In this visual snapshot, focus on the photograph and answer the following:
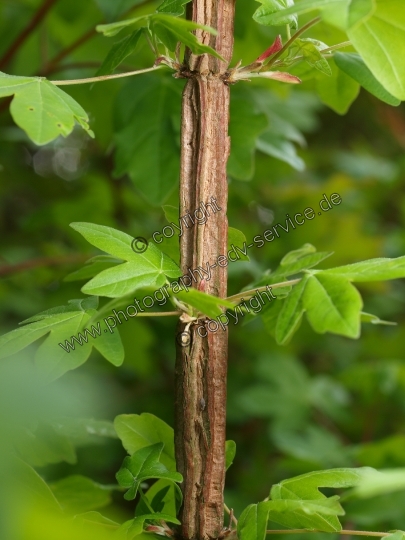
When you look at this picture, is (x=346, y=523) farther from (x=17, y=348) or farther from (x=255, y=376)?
(x=17, y=348)

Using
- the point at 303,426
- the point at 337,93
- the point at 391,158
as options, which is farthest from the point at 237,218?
the point at 391,158

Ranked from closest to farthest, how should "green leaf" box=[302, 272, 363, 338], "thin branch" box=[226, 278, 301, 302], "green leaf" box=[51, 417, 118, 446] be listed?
"green leaf" box=[302, 272, 363, 338] → "thin branch" box=[226, 278, 301, 302] → "green leaf" box=[51, 417, 118, 446]

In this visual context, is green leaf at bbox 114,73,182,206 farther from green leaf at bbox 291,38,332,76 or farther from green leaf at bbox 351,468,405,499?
green leaf at bbox 351,468,405,499

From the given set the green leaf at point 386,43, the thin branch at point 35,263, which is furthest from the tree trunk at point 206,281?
the thin branch at point 35,263

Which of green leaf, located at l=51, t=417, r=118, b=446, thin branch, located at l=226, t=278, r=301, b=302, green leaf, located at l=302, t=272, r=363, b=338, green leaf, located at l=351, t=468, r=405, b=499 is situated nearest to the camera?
green leaf, located at l=351, t=468, r=405, b=499

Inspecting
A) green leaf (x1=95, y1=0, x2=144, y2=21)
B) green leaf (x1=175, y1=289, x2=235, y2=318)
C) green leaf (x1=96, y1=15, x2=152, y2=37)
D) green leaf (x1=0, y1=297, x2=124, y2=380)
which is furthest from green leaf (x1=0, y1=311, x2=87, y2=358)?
green leaf (x1=95, y1=0, x2=144, y2=21)

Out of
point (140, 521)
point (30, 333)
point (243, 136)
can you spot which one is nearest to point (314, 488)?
point (140, 521)
